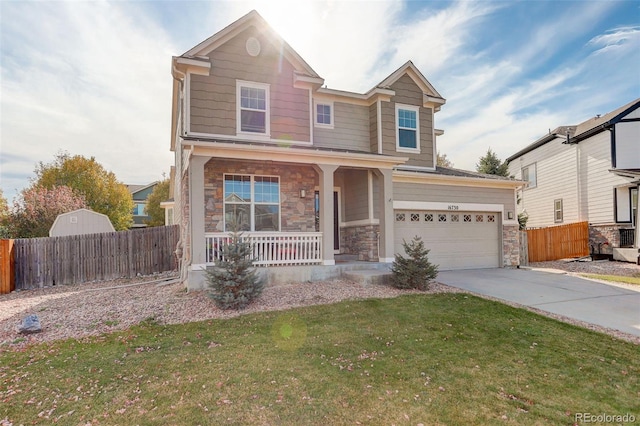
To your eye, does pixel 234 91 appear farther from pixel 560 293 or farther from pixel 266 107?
pixel 560 293

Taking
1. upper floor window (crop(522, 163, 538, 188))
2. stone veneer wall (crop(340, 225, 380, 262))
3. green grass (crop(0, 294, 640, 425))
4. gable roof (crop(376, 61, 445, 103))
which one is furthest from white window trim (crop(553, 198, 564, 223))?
green grass (crop(0, 294, 640, 425))

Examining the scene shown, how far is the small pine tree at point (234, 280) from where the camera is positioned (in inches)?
271

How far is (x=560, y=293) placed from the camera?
8531 millimetres

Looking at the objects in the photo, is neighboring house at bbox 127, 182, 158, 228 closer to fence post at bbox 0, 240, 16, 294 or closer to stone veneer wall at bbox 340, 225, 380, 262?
fence post at bbox 0, 240, 16, 294

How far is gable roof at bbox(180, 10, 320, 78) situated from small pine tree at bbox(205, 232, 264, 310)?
6030 millimetres

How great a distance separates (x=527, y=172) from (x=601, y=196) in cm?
578

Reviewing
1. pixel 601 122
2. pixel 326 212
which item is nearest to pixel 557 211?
pixel 601 122

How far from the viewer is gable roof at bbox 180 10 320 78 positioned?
9812 millimetres

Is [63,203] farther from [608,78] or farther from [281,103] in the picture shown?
[608,78]

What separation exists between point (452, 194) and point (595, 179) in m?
9.90

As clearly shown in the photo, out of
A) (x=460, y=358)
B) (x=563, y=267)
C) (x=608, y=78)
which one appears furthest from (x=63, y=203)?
(x=608, y=78)

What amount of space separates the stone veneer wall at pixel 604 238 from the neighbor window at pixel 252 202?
15.5 m

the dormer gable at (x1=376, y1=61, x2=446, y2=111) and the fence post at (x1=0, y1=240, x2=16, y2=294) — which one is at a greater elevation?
the dormer gable at (x1=376, y1=61, x2=446, y2=111)

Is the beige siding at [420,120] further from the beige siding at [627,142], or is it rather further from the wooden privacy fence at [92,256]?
the beige siding at [627,142]
